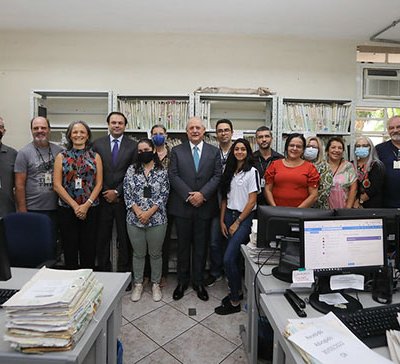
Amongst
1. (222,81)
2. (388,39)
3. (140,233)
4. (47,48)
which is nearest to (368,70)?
(388,39)

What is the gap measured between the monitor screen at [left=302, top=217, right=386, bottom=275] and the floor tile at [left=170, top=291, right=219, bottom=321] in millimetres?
→ 1461

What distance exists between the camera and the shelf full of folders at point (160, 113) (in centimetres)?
342

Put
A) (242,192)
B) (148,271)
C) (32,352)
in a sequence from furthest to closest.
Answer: (148,271)
(242,192)
(32,352)

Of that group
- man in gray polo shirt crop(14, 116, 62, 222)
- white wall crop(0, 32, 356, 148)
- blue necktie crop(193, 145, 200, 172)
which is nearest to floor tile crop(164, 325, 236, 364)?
blue necktie crop(193, 145, 200, 172)

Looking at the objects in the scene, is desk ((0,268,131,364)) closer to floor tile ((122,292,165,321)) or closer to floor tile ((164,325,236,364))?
floor tile ((164,325,236,364))

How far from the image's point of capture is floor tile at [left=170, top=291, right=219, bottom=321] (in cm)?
253

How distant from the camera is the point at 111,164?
9.39 ft

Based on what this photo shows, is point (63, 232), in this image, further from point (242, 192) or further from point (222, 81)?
point (222, 81)

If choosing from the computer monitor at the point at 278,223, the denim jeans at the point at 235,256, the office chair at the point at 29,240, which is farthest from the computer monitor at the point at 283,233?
the office chair at the point at 29,240

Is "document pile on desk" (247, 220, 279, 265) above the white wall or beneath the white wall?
beneath

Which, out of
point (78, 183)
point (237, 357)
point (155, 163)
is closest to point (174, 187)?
point (155, 163)

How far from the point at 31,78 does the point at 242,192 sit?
310cm

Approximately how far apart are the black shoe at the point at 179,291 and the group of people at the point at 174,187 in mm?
11

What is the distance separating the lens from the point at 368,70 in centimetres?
384
